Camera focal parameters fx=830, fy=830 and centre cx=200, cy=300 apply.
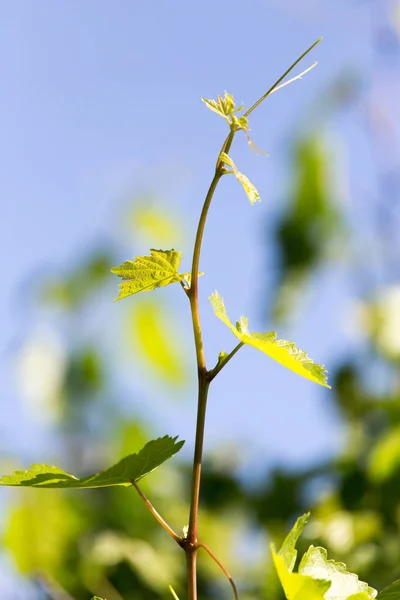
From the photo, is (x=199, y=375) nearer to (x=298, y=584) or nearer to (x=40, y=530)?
(x=298, y=584)

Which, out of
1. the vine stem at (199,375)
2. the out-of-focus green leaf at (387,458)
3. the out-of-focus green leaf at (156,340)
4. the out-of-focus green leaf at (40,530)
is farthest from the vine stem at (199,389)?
the out-of-focus green leaf at (156,340)

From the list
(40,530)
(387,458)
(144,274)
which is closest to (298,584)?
(144,274)

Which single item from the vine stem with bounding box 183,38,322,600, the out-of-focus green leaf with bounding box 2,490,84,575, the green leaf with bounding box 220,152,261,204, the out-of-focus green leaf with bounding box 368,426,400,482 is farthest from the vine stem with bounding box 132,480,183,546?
the out-of-focus green leaf with bounding box 2,490,84,575

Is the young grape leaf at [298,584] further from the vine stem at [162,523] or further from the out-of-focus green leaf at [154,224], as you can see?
the out-of-focus green leaf at [154,224]

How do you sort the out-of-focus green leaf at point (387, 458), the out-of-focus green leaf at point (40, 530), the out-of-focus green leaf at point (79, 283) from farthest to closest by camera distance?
the out-of-focus green leaf at point (79, 283) → the out-of-focus green leaf at point (40, 530) → the out-of-focus green leaf at point (387, 458)

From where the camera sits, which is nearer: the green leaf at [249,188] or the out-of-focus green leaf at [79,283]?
the green leaf at [249,188]

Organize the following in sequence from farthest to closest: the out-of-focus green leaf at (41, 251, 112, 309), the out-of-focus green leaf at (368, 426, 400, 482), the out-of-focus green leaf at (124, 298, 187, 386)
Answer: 1. the out-of-focus green leaf at (41, 251, 112, 309)
2. the out-of-focus green leaf at (124, 298, 187, 386)
3. the out-of-focus green leaf at (368, 426, 400, 482)

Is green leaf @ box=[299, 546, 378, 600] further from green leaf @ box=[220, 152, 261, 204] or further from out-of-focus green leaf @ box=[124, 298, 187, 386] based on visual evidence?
out-of-focus green leaf @ box=[124, 298, 187, 386]

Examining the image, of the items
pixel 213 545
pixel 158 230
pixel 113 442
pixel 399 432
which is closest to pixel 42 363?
pixel 113 442

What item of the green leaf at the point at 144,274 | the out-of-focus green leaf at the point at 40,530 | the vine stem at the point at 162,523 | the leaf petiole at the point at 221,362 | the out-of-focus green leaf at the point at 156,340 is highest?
the out-of-focus green leaf at the point at 156,340
